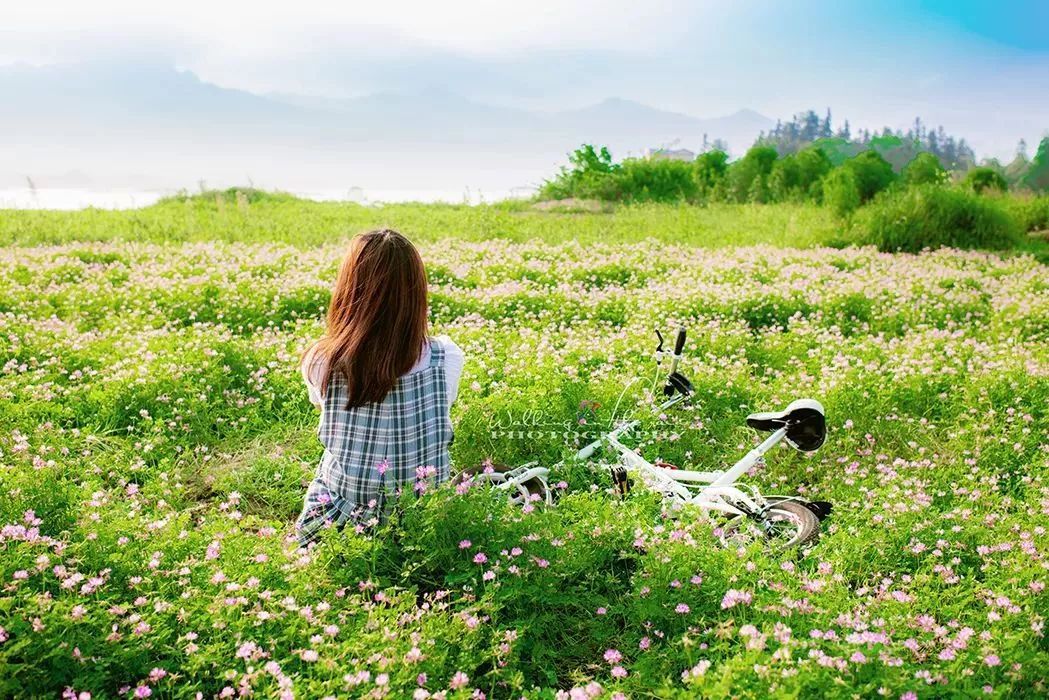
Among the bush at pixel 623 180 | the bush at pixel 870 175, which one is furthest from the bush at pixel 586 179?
the bush at pixel 870 175

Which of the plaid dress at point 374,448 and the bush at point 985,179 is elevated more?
the bush at point 985,179

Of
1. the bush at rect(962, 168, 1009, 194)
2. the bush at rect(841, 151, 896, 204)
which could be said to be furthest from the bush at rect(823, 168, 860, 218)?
the bush at rect(962, 168, 1009, 194)

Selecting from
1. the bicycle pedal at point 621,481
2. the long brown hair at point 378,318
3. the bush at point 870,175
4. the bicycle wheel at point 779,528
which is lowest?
the bicycle wheel at point 779,528

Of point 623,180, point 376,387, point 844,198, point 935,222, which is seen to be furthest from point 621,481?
point 623,180

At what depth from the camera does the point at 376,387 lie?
14.4 ft

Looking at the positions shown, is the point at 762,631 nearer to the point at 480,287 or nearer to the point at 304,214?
the point at 480,287

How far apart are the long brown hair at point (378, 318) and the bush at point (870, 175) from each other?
20.5 metres

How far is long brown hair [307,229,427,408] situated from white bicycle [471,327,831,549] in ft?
2.96

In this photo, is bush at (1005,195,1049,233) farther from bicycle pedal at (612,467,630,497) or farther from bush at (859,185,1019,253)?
bicycle pedal at (612,467,630,497)

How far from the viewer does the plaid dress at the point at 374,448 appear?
14.8 feet

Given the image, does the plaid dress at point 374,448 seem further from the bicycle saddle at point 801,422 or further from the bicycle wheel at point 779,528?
the bicycle saddle at point 801,422

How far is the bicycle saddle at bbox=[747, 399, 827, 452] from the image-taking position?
16.1ft

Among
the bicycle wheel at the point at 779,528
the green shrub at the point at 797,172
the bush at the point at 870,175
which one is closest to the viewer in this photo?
the bicycle wheel at the point at 779,528

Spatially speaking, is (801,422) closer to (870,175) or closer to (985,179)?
(870,175)
